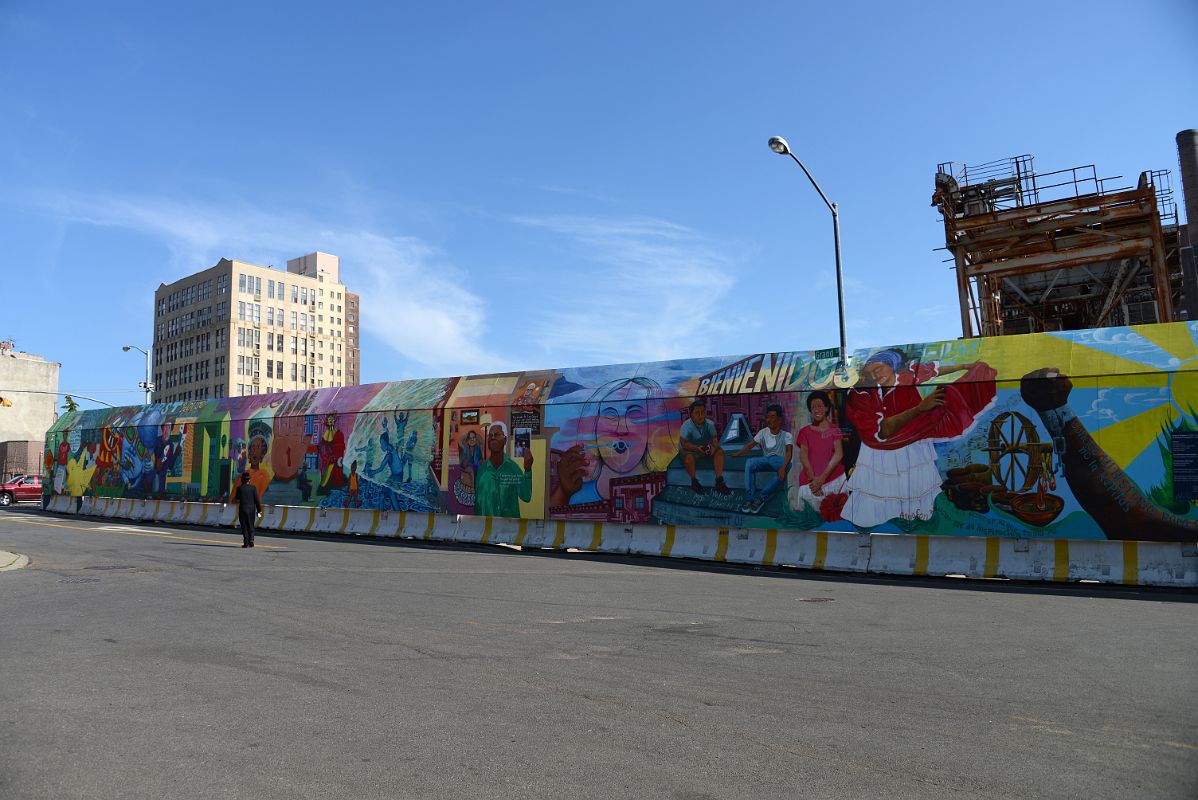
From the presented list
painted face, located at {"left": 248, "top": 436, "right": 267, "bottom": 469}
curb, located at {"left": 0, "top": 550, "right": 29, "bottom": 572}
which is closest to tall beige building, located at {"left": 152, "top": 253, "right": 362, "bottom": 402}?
painted face, located at {"left": 248, "top": 436, "right": 267, "bottom": 469}

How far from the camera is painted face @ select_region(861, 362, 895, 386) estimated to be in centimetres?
1700

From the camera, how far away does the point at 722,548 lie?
1784cm

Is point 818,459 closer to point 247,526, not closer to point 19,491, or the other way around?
point 247,526

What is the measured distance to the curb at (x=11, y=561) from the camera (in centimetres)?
1448

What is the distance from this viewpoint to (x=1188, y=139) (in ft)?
112

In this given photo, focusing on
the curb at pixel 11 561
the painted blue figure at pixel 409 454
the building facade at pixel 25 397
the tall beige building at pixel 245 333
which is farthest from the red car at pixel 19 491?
the tall beige building at pixel 245 333

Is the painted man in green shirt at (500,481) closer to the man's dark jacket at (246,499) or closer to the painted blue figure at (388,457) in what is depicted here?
the painted blue figure at (388,457)

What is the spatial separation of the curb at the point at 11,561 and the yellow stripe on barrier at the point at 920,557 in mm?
16011

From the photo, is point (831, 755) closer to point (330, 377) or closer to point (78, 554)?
point (78, 554)

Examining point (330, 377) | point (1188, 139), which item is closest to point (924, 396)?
point (1188, 139)

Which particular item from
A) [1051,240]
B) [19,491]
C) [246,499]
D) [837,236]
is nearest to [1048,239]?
[1051,240]

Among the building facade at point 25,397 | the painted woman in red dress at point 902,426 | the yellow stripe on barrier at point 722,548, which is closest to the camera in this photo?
the painted woman in red dress at point 902,426

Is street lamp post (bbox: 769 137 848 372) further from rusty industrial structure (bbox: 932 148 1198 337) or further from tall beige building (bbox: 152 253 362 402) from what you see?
tall beige building (bbox: 152 253 362 402)

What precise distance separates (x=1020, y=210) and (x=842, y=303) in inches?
575
